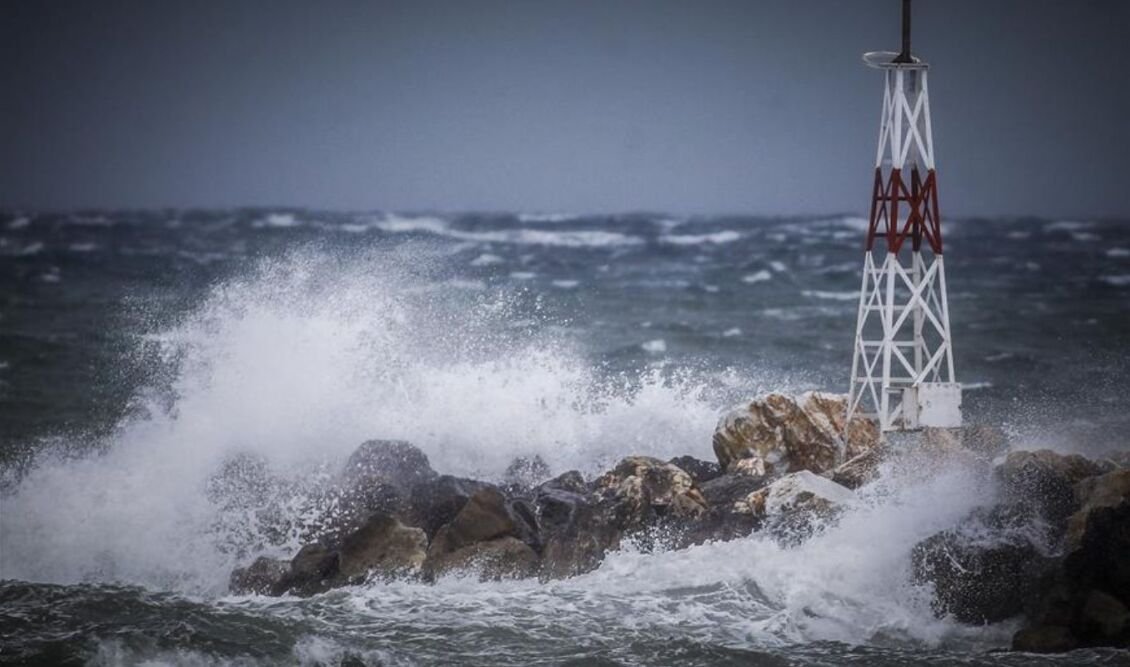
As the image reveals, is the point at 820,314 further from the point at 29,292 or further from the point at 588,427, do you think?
the point at 29,292

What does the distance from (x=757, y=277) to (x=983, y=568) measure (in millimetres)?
32858

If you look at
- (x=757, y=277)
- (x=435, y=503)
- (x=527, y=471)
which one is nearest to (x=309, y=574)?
(x=435, y=503)

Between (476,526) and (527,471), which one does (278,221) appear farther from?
(476,526)

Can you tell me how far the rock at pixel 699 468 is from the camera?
14500mm

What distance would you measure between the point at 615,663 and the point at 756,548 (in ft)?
7.03

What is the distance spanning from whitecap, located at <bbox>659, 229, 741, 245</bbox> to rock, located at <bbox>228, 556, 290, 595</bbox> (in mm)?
46075

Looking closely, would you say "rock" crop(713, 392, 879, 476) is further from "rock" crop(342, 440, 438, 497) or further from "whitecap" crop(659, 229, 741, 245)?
"whitecap" crop(659, 229, 741, 245)

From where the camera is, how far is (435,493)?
13.2 metres

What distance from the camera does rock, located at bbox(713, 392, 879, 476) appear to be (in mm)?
14195

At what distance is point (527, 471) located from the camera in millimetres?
15422

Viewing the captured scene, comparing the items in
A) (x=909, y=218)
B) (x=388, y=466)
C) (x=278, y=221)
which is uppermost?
(x=909, y=218)

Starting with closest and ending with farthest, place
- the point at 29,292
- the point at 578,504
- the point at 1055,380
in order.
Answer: the point at 578,504 → the point at 1055,380 → the point at 29,292

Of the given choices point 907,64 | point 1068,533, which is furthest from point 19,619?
point 907,64

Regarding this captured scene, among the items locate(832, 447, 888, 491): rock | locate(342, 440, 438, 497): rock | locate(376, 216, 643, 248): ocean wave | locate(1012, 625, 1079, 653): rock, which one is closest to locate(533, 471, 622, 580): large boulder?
locate(342, 440, 438, 497): rock
